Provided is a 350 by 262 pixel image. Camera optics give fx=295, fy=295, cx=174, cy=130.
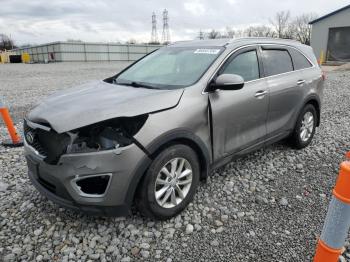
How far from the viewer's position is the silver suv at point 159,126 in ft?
Result: 8.06

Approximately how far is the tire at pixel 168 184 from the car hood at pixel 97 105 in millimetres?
452

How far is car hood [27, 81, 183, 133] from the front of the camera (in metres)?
2.46

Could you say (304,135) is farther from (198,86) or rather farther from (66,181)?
(66,181)

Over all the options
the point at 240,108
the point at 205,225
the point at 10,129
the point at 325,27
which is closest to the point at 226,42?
the point at 240,108

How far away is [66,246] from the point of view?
8.66ft

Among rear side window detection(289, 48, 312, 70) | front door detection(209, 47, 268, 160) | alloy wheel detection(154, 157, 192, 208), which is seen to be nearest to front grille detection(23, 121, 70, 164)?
alloy wheel detection(154, 157, 192, 208)

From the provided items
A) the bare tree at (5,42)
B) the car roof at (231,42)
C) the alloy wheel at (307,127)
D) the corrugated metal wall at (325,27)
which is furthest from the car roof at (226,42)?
the bare tree at (5,42)

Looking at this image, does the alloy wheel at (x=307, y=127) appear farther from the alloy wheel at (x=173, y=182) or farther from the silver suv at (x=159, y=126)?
the alloy wheel at (x=173, y=182)

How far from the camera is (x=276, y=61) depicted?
416 cm

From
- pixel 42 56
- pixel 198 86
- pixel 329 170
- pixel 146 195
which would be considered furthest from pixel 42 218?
pixel 42 56

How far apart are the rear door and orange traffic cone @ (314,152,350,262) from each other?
2416 mm

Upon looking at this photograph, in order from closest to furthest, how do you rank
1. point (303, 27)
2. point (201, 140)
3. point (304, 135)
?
point (201, 140) → point (304, 135) → point (303, 27)

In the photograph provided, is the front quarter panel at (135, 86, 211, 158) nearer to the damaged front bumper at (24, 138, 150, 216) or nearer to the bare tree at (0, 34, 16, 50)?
the damaged front bumper at (24, 138, 150, 216)

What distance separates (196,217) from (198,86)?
52.9 inches
